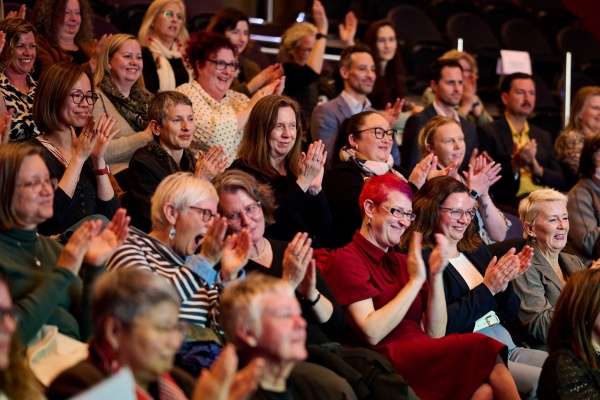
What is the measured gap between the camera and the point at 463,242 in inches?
169

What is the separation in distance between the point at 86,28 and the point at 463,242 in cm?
256

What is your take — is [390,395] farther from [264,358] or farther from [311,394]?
[264,358]

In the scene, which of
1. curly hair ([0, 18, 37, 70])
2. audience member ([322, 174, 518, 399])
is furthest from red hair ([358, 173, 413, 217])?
curly hair ([0, 18, 37, 70])

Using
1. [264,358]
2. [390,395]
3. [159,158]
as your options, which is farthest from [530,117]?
[264,358]

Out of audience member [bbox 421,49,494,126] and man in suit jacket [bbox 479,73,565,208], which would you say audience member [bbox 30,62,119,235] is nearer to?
man in suit jacket [bbox 479,73,565,208]

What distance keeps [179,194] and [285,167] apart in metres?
1.17

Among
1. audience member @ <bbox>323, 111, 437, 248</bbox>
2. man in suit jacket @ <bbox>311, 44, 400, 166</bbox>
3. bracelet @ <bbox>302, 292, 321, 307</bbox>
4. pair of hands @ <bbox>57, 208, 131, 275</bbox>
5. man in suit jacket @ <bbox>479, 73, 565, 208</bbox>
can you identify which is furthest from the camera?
man in suit jacket @ <bbox>479, 73, 565, 208</bbox>

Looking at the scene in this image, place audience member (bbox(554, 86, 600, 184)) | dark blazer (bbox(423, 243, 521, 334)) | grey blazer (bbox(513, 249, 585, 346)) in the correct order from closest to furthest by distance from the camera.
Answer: dark blazer (bbox(423, 243, 521, 334)), grey blazer (bbox(513, 249, 585, 346)), audience member (bbox(554, 86, 600, 184))

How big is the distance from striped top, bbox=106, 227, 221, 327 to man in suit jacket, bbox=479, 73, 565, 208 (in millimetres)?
3223

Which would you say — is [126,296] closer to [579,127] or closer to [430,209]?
[430,209]

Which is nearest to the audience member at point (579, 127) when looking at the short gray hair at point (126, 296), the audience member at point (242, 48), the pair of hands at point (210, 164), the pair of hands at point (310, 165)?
the audience member at point (242, 48)

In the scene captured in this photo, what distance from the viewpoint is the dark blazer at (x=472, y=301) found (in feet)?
13.1

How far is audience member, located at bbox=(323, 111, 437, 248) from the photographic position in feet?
15.2

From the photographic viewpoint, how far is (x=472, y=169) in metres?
4.90
